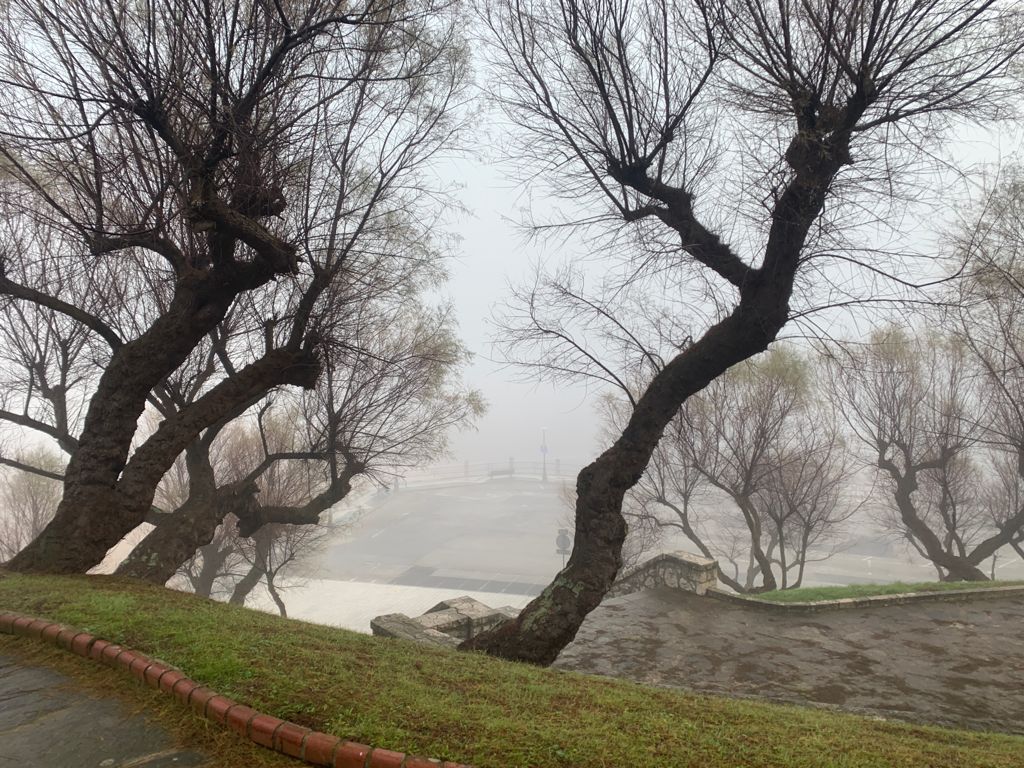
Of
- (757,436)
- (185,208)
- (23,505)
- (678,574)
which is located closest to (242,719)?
(185,208)

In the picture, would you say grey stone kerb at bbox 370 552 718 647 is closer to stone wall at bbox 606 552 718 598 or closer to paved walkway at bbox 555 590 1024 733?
stone wall at bbox 606 552 718 598

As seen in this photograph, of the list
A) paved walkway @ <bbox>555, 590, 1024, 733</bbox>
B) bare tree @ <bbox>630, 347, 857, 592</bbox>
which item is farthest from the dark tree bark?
bare tree @ <bbox>630, 347, 857, 592</bbox>

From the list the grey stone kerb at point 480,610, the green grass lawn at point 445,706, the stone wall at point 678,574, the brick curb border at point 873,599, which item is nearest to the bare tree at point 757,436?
the stone wall at point 678,574

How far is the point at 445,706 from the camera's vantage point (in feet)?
10.6

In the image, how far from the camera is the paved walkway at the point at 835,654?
22.7 feet

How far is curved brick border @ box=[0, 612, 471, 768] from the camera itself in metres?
2.58

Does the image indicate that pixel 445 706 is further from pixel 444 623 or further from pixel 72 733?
pixel 444 623

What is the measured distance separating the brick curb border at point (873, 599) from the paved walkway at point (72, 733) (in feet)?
33.6

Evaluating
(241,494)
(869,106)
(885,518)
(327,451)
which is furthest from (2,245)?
(885,518)

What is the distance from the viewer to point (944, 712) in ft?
21.4

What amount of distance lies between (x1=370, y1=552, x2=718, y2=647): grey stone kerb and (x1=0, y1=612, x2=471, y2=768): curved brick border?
3.13 meters

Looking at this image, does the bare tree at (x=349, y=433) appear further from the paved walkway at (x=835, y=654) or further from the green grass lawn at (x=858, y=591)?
the green grass lawn at (x=858, y=591)

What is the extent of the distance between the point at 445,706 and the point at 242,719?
3.17 ft

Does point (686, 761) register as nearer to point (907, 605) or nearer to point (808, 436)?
point (907, 605)
